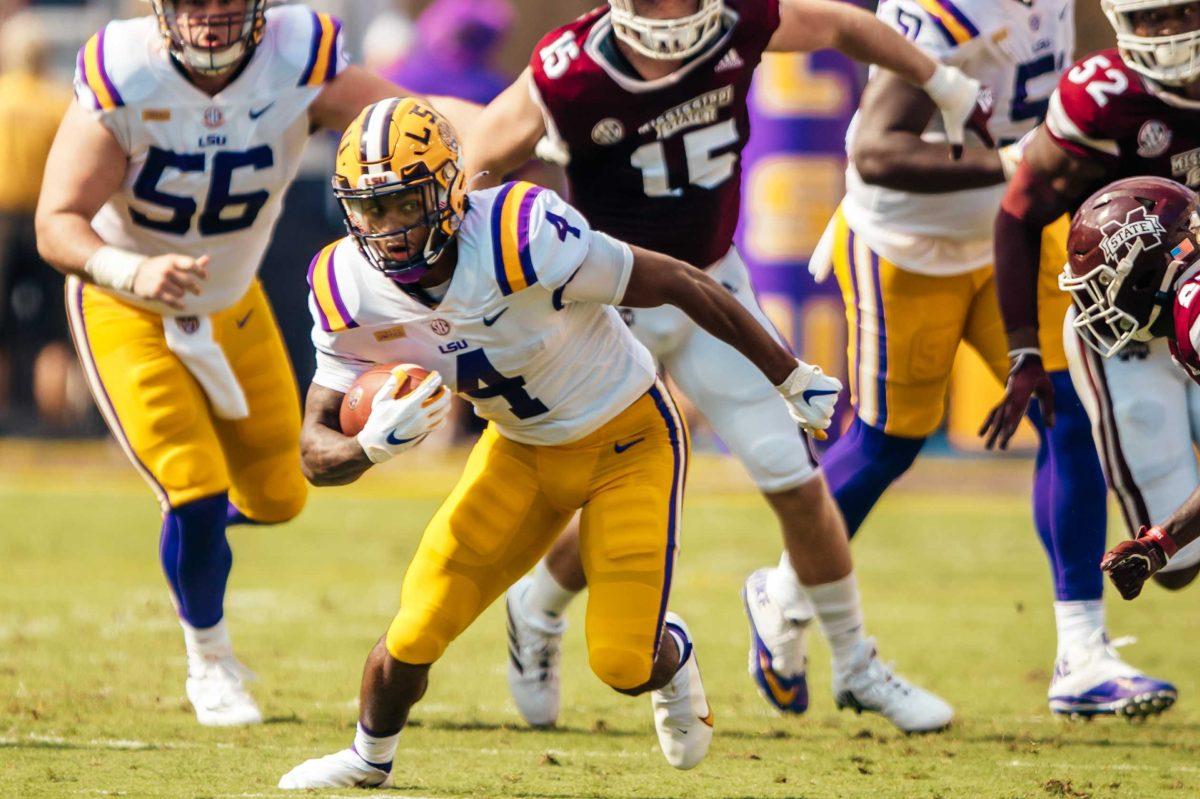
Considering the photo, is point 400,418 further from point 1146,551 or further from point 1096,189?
point 1096,189

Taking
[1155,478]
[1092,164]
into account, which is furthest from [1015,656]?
[1092,164]

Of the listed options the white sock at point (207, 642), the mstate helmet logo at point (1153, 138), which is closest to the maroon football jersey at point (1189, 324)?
the mstate helmet logo at point (1153, 138)

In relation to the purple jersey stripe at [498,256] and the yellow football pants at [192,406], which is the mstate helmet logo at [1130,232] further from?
the yellow football pants at [192,406]

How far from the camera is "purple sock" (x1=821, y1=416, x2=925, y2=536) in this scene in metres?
5.26

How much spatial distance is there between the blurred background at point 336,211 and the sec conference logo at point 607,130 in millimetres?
4773

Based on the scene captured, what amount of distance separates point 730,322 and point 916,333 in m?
1.33

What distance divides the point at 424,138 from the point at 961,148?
1.71 m

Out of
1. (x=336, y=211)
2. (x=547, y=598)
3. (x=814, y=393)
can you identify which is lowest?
(x=336, y=211)

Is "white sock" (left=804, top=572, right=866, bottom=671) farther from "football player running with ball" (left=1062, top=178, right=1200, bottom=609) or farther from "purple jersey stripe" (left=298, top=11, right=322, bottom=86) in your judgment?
"purple jersey stripe" (left=298, top=11, right=322, bottom=86)

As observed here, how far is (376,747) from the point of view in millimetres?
4000

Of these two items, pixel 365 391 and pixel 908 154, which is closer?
pixel 365 391

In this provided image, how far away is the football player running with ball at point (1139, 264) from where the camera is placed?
411 cm

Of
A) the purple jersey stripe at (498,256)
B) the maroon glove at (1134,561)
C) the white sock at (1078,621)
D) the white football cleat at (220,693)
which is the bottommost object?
the white football cleat at (220,693)

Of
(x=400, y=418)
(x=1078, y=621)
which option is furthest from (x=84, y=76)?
(x=1078, y=621)
